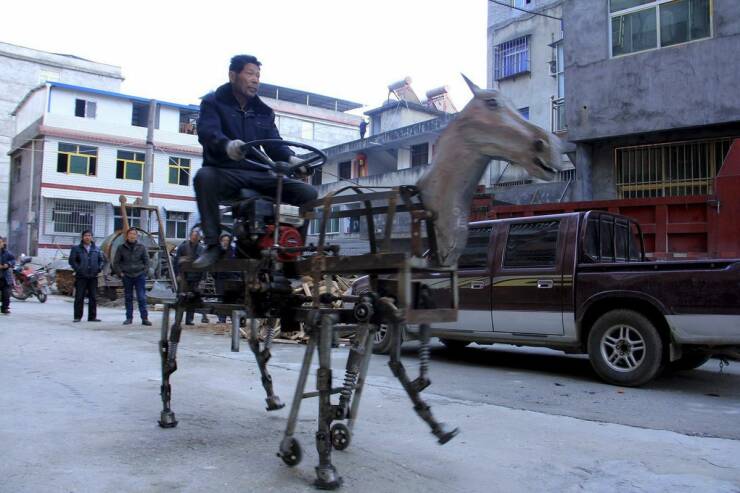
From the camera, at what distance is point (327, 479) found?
2.93 m

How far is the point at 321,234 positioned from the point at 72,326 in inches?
353

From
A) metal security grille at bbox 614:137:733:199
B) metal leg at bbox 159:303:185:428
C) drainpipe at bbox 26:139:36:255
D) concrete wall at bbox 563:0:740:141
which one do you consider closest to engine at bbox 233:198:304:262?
metal leg at bbox 159:303:185:428

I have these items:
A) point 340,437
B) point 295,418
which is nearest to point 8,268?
point 340,437

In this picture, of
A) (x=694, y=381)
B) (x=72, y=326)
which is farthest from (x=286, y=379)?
(x=72, y=326)

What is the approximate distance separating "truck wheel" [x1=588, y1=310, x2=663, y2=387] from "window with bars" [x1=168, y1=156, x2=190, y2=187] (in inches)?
1412

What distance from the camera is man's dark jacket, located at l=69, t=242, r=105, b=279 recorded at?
11.3 m

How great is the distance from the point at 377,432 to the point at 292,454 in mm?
1088

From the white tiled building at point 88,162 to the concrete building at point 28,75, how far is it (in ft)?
16.9

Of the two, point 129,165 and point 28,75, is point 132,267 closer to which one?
point 129,165

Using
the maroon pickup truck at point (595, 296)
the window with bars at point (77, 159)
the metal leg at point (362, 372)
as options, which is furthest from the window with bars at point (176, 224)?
the metal leg at point (362, 372)

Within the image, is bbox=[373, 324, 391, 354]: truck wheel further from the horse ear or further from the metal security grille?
the metal security grille

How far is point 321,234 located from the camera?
328 centimetres

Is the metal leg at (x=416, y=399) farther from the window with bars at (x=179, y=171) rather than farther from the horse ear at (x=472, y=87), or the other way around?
the window with bars at (x=179, y=171)

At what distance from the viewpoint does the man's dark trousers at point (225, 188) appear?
3859 mm
